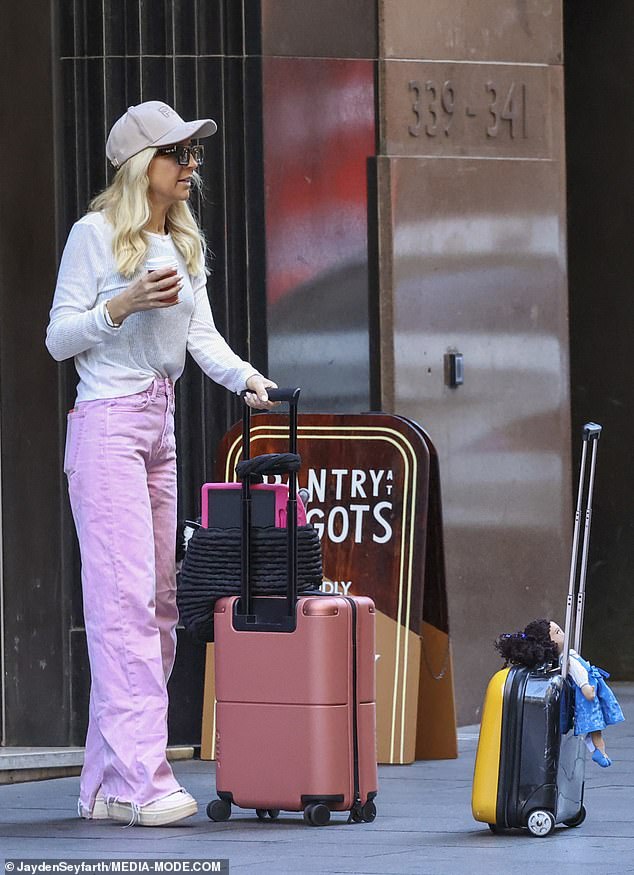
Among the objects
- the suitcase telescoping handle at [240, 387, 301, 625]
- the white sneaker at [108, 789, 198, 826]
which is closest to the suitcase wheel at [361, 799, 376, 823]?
the white sneaker at [108, 789, 198, 826]

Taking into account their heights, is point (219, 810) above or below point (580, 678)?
below

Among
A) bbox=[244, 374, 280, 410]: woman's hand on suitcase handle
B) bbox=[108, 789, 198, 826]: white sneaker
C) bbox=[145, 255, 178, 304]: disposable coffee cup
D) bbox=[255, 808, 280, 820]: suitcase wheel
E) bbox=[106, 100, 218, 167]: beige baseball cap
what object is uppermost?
bbox=[106, 100, 218, 167]: beige baseball cap

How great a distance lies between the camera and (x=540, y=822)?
197 inches

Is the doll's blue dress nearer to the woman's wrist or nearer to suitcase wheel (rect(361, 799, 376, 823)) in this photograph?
suitcase wheel (rect(361, 799, 376, 823))

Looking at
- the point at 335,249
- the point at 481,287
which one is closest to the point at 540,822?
the point at 335,249

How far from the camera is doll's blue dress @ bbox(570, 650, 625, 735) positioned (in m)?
5.05

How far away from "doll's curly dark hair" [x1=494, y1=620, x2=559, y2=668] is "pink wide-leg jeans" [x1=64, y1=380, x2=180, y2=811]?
0.98 meters

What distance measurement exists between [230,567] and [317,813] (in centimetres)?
71

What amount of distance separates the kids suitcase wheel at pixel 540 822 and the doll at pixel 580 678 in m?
0.22

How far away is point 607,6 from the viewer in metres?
8.99

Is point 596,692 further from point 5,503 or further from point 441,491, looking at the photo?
point 5,503

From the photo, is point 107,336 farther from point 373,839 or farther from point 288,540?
point 373,839

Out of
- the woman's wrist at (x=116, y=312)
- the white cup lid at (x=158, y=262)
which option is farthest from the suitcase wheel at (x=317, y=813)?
the white cup lid at (x=158, y=262)

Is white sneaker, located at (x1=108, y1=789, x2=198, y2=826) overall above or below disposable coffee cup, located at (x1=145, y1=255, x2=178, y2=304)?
below
